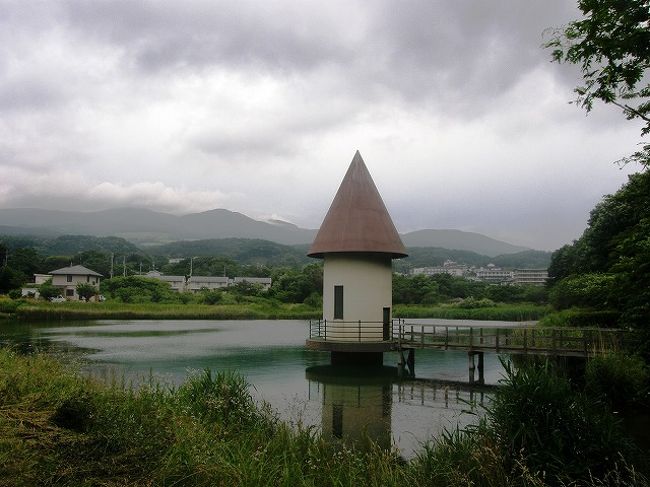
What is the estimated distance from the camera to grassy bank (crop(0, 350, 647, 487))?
5.19 m

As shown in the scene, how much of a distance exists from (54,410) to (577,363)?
1540 cm

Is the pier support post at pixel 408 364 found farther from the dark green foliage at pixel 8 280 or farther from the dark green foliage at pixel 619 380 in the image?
the dark green foliage at pixel 8 280

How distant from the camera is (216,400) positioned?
8602mm

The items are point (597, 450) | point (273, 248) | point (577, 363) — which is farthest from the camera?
point (273, 248)

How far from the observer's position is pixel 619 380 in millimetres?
12750

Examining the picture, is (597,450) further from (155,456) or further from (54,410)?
(54,410)

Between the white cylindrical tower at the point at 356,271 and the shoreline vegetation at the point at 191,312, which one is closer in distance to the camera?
the white cylindrical tower at the point at 356,271

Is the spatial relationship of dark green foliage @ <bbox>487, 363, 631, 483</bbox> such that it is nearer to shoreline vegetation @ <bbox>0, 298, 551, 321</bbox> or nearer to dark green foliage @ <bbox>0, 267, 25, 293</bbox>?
shoreline vegetation @ <bbox>0, 298, 551, 321</bbox>

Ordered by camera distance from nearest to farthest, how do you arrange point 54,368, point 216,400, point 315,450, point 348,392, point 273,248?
point 315,450
point 216,400
point 54,368
point 348,392
point 273,248

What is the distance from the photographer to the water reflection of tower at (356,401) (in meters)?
10.4

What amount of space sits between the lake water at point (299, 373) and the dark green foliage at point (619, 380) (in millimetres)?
2822

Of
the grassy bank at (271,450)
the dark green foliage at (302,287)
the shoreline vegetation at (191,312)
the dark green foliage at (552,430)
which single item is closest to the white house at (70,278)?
the shoreline vegetation at (191,312)

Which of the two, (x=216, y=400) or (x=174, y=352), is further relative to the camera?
(x=174, y=352)

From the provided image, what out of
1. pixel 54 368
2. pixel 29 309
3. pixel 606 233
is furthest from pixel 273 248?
pixel 54 368
